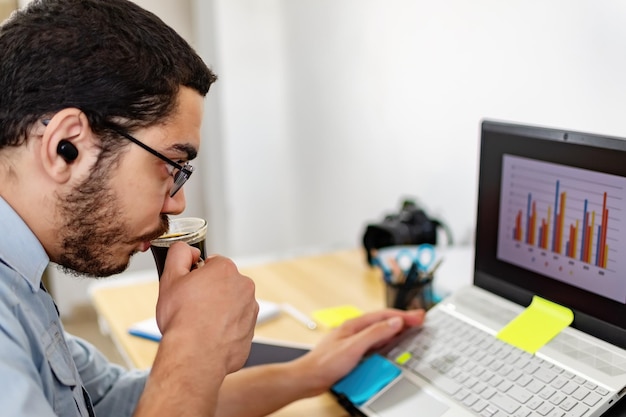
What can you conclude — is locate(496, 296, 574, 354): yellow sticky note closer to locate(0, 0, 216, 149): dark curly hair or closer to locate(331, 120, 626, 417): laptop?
locate(331, 120, 626, 417): laptop

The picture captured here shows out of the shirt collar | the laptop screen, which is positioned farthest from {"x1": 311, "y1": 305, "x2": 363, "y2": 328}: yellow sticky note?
the shirt collar

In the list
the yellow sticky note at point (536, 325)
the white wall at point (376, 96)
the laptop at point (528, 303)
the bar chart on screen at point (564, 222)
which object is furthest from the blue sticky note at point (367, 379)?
the white wall at point (376, 96)

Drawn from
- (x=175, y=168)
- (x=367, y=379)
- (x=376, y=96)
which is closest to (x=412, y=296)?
(x=367, y=379)

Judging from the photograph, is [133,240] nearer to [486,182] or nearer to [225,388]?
[225,388]

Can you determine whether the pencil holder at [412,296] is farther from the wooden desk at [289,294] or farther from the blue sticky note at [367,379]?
the blue sticky note at [367,379]

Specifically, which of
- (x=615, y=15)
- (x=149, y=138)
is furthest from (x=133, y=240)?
(x=615, y=15)

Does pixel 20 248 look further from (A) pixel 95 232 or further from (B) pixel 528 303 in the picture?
→ (B) pixel 528 303

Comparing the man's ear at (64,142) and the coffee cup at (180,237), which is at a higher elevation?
the man's ear at (64,142)

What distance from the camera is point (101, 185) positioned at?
0.79 meters

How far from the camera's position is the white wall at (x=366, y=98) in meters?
1.30

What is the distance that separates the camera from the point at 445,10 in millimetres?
1635

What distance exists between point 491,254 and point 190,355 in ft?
1.98

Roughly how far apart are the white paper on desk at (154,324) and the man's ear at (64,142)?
22.3 inches

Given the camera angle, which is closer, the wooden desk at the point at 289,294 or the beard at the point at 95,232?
the beard at the point at 95,232
